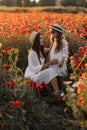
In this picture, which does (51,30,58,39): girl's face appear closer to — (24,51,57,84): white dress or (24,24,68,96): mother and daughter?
(24,24,68,96): mother and daughter

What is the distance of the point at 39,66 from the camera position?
23.7 feet

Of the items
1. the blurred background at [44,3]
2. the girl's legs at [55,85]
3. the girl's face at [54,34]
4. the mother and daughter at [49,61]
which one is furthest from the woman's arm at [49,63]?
the blurred background at [44,3]

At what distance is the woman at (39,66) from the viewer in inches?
279

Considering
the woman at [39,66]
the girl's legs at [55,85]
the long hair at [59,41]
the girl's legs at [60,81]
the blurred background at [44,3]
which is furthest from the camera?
the blurred background at [44,3]

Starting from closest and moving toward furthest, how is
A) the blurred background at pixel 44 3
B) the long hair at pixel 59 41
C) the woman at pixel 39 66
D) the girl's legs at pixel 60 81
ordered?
the woman at pixel 39 66 < the girl's legs at pixel 60 81 < the long hair at pixel 59 41 < the blurred background at pixel 44 3

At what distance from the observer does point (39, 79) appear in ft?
23.4

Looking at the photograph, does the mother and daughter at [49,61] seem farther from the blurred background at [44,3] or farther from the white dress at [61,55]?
the blurred background at [44,3]

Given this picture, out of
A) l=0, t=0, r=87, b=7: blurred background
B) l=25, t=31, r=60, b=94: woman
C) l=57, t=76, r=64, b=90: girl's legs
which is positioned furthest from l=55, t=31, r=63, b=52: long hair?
l=0, t=0, r=87, b=7: blurred background

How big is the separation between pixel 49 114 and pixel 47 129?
0.44 metres

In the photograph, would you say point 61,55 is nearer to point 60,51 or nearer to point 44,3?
point 60,51

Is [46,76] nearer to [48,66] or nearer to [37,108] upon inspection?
[48,66]

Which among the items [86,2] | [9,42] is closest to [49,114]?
[9,42]

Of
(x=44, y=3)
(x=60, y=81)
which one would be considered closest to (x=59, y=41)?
(x=60, y=81)

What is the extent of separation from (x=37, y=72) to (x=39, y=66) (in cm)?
19
